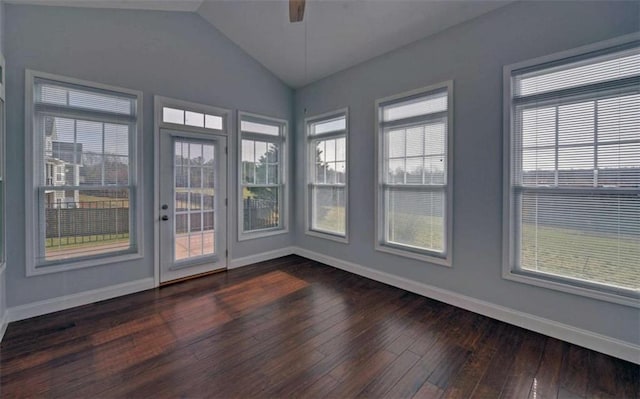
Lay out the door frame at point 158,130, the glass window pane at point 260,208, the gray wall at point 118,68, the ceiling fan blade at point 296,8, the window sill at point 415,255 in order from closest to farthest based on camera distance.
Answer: the ceiling fan blade at point 296,8
the gray wall at point 118,68
the window sill at point 415,255
the door frame at point 158,130
the glass window pane at point 260,208

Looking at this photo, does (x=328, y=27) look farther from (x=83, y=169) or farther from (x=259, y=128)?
(x=83, y=169)

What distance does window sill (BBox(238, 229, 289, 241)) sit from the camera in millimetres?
4593

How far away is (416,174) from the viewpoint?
3555 mm

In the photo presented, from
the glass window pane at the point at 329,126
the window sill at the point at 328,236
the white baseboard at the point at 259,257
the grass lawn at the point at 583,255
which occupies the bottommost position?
the white baseboard at the point at 259,257

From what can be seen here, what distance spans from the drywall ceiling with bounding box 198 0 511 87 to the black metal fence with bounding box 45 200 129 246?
9.24 ft

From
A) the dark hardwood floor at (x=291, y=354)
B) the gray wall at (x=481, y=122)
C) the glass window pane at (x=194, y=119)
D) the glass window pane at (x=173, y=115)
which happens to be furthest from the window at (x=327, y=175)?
the glass window pane at (x=173, y=115)

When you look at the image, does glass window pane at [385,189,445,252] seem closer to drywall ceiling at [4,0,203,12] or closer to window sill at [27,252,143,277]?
window sill at [27,252,143,277]

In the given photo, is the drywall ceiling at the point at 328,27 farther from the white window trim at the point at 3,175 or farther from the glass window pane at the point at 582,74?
the white window trim at the point at 3,175

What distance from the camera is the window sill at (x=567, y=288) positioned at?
222 centimetres

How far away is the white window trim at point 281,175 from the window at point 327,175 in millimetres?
433

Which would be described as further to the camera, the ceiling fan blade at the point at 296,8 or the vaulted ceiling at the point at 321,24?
the vaulted ceiling at the point at 321,24

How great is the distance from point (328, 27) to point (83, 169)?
3356 mm

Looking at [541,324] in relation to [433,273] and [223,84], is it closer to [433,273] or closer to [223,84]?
[433,273]

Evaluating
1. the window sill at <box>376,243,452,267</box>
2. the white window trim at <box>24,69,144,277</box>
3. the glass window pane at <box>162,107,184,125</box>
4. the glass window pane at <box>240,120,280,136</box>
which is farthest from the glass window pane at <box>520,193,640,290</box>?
Result: the white window trim at <box>24,69,144,277</box>
